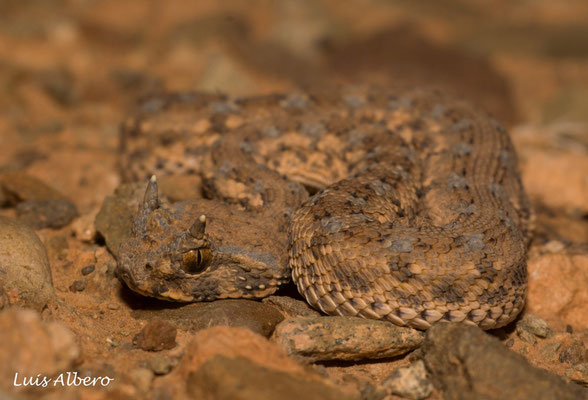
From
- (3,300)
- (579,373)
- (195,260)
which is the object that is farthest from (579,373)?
(3,300)

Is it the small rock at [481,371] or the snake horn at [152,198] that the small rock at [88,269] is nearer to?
the snake horn at [152,198]

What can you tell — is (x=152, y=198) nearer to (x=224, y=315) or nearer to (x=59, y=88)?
(x=224, y=315)

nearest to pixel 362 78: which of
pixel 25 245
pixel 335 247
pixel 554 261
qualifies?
pixel 554 261

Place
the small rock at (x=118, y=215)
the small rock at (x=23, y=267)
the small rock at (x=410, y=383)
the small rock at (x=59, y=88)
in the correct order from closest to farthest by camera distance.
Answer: the small rock at (x=410, y=383), the small rock at (x=23, y=267), the small rock at (x=118, y=215), the small rock at (x=59, y=88)

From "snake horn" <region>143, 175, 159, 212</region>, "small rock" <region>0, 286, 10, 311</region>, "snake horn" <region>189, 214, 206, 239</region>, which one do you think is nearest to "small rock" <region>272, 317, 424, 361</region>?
"snake horn" <region>189, 214, 206, 239</region>

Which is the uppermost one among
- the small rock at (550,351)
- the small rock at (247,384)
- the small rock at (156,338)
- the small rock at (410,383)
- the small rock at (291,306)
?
the small rock at (550,351)

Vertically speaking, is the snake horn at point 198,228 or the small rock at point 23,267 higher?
the snake horn at point 198,228
